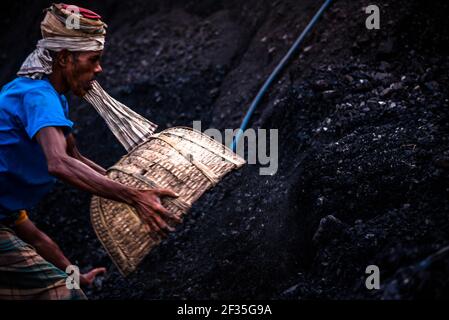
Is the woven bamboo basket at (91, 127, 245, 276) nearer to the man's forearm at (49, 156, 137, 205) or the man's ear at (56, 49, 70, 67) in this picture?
the man's forearm at (49, 156, 137, 205)

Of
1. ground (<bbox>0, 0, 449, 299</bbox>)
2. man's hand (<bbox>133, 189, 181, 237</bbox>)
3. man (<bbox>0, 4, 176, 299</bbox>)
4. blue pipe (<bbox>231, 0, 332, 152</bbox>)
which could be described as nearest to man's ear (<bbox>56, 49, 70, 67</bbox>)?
man (<bbox>0, 4, 176, 299</bbox>)

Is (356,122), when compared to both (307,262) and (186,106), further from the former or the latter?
(186,106)

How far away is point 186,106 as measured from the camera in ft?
17.7

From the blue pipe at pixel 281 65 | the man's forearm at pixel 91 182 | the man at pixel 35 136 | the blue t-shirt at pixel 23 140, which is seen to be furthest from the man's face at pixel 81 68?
the blue pipe at pixel 281 65

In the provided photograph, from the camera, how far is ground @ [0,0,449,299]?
9.77 ft

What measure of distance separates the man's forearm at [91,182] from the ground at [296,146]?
1051mm

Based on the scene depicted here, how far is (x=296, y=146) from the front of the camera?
13.3ft

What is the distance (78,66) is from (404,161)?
5.76ft

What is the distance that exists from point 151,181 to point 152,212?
24 cm

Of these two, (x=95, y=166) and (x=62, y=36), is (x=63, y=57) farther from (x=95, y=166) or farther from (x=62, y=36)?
(x=95, y=166)

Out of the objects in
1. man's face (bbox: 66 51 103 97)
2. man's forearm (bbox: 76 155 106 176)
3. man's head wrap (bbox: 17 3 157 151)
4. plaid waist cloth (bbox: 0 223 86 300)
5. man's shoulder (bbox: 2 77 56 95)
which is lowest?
plaid waist cloth (bbox: 0 223 86 300)

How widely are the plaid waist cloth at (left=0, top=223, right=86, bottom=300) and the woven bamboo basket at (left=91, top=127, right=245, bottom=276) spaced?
11.1 inches

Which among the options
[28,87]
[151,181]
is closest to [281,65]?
[151,181]
